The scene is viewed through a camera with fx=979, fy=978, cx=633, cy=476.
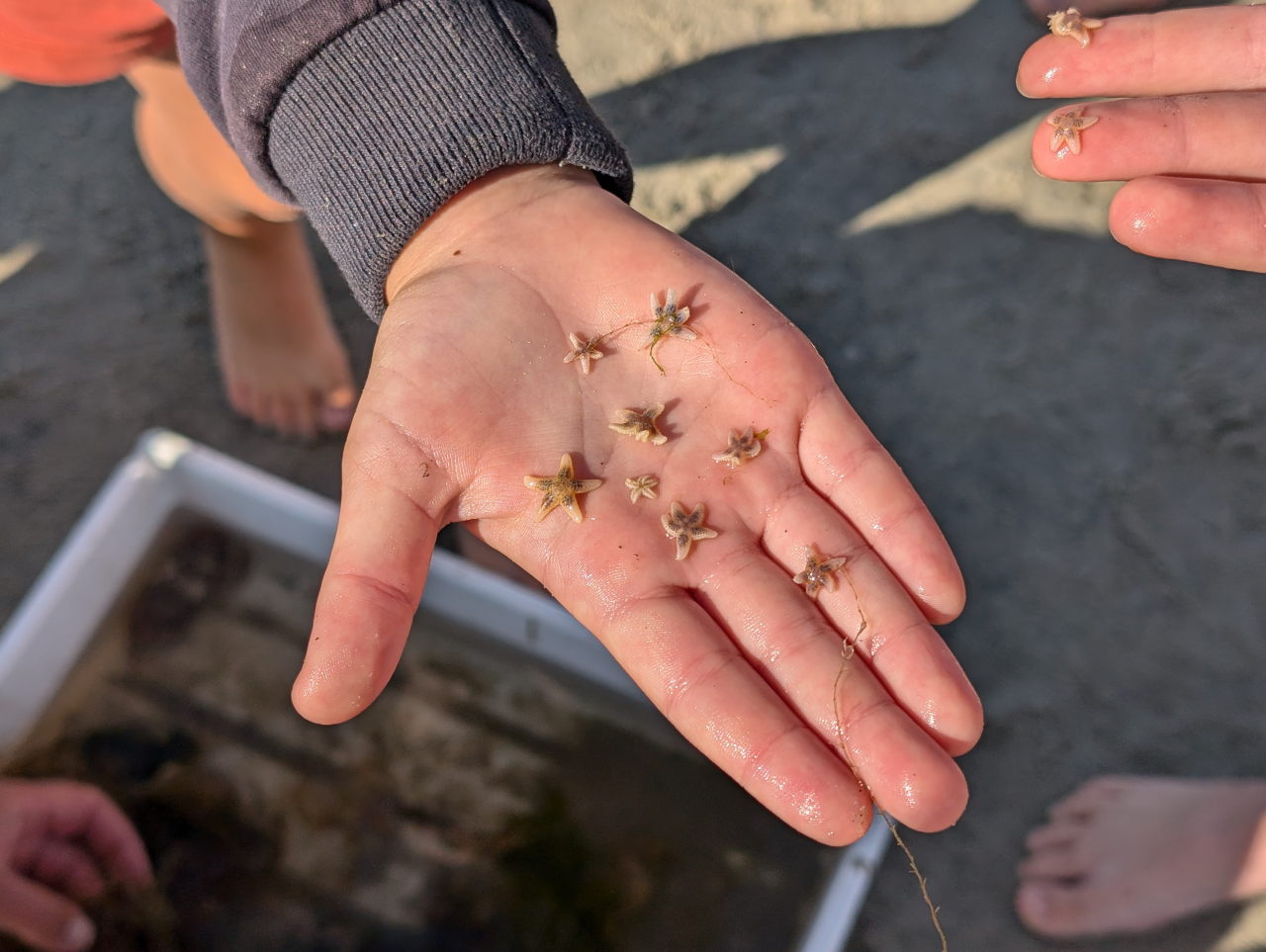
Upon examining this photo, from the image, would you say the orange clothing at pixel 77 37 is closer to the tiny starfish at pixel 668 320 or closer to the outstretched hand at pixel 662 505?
the outstretched hand at pixel 662 505

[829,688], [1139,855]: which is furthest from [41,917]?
[1139,855]

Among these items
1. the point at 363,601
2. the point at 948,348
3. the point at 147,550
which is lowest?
the point at 948,348

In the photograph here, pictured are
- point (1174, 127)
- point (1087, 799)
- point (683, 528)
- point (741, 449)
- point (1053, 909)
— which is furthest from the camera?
point (1087, 799)

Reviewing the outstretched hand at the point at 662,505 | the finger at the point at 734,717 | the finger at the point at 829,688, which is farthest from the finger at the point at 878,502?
the finger at the point at 734,717

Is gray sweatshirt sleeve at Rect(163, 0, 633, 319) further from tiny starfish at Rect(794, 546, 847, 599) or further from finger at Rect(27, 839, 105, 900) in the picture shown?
finger at Rect(27, 839, 105, 900)

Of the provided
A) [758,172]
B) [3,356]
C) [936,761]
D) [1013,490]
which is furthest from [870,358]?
[3,356]

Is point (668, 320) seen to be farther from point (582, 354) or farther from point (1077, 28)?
point (1077, 28)

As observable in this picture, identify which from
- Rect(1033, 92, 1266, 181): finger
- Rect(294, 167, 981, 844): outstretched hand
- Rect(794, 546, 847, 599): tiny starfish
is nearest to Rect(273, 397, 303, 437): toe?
Rect(294, 167, 981, 844): outstretched hand
